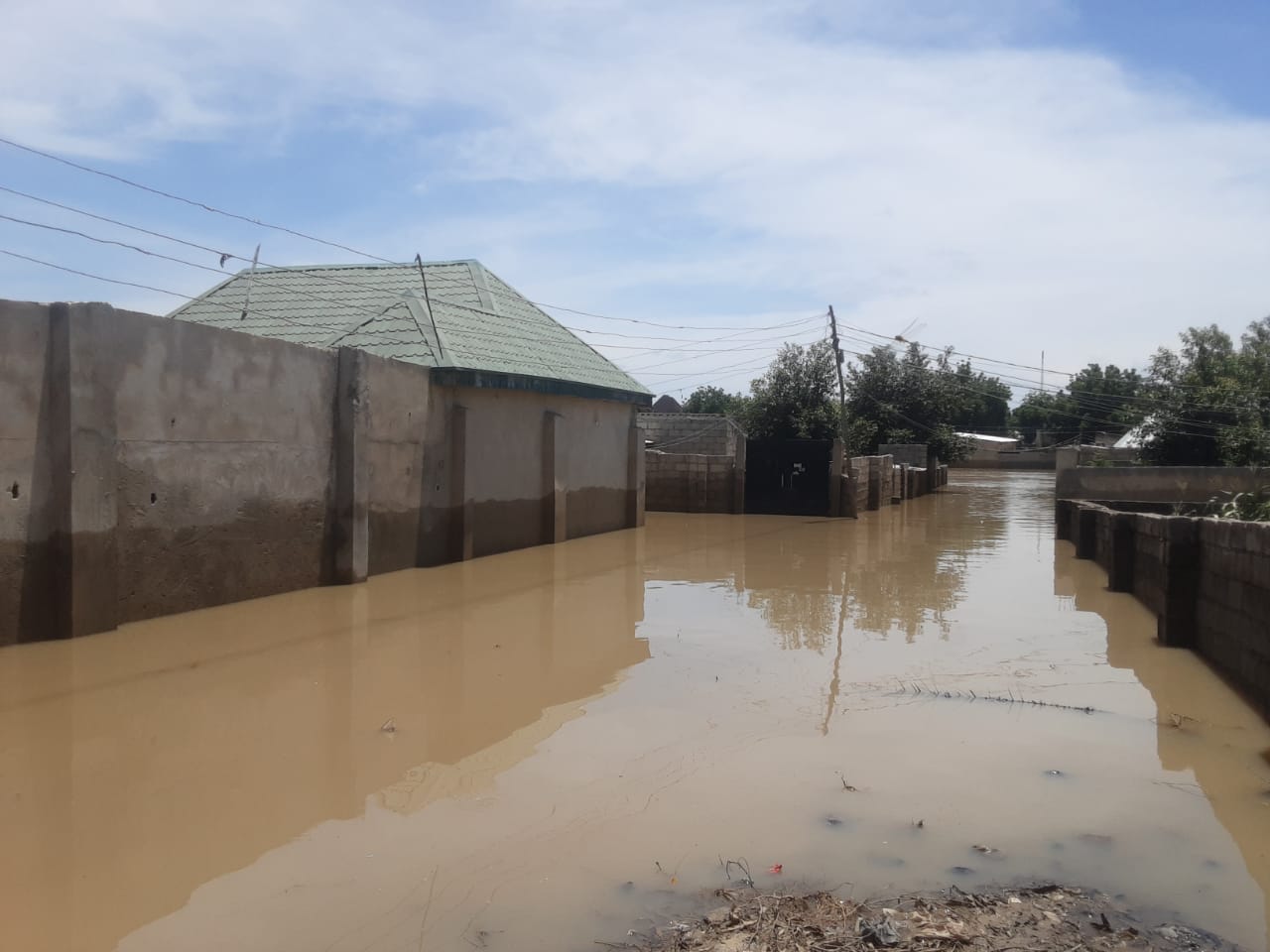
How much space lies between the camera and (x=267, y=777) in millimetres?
5480

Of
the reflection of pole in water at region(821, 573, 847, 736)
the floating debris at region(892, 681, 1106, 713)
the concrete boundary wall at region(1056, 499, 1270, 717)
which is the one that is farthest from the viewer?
the floating debris at region(892, 681, 1106, 713)

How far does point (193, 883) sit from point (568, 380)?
1283cm

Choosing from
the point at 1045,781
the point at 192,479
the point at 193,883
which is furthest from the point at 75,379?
the point at 1045,781

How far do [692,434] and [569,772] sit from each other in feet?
80.0

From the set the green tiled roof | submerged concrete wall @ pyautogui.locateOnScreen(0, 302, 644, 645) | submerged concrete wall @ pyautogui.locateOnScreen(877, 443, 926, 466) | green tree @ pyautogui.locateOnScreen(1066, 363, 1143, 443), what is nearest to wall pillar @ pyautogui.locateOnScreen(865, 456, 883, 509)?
submerged concrete wall @ pyautogui.locateOnScreen(877, 443, 926, 466)

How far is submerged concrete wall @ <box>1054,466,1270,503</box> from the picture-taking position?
2092 cm

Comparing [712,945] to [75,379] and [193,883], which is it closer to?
[193,883]

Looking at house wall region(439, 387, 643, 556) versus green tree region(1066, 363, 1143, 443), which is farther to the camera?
green tree region(1066, 363, 1143, 443)

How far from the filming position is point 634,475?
66.9ft

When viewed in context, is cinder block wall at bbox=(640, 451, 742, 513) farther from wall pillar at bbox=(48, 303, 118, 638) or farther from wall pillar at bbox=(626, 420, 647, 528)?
wall pillar at bbox=(48, 303, 118, 638)

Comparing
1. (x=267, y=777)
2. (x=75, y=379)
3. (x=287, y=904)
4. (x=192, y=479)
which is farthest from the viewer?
(x=192, y=479)

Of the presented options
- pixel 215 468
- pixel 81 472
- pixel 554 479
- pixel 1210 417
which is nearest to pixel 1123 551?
pixel 554 479

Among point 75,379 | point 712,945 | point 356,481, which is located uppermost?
point 75,379

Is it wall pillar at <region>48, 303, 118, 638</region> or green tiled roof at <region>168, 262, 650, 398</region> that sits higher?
green tiled roof at <region>168, 262, 650, 398</region>
